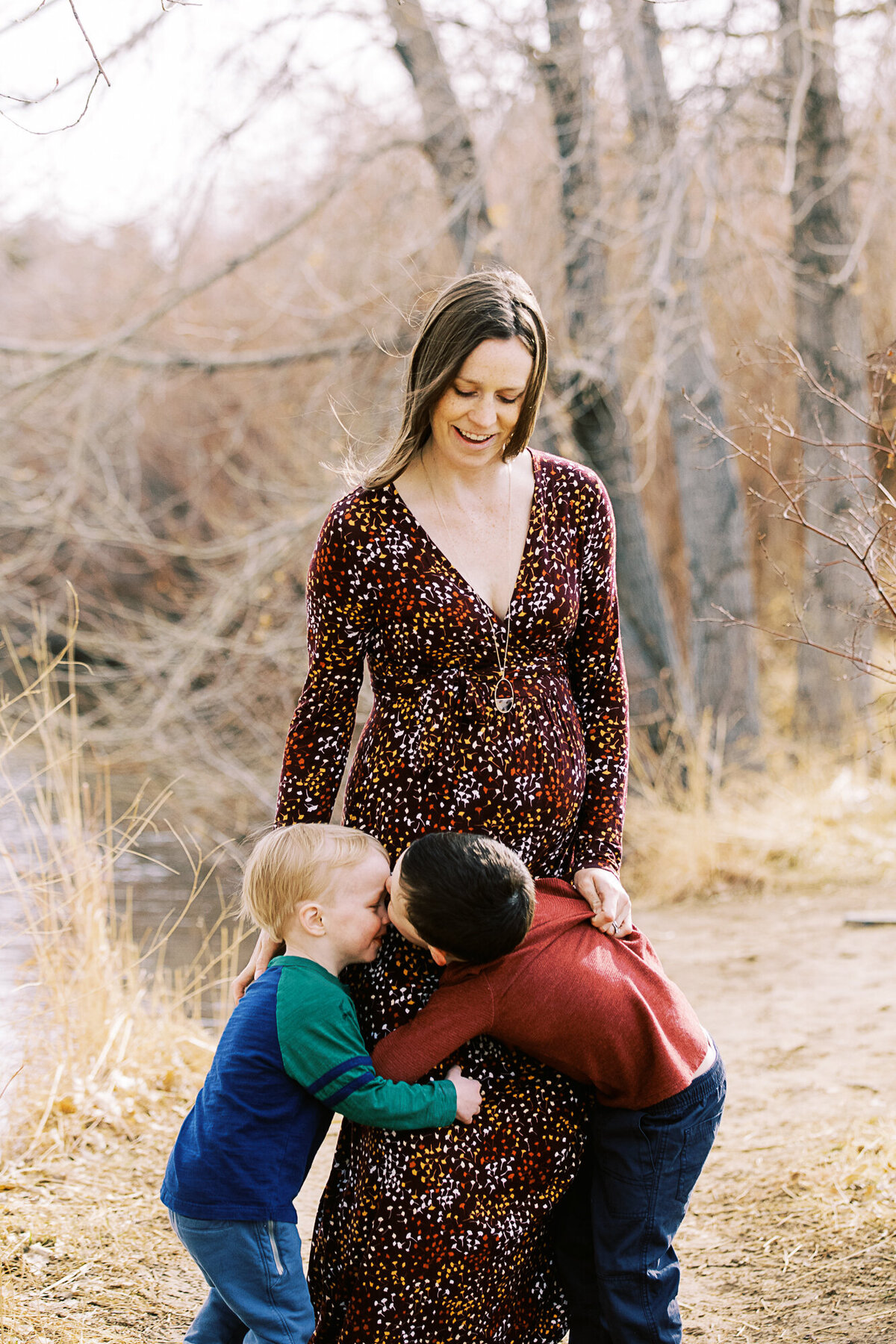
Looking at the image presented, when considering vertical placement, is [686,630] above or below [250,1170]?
above

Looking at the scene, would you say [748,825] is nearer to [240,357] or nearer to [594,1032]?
[240,357]

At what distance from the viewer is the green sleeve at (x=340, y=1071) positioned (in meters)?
1.84

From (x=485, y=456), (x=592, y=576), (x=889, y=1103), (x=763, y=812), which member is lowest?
(x=889, y=1103)

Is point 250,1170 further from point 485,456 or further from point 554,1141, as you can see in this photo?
point 485,456

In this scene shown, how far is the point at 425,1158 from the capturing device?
6.25 feet

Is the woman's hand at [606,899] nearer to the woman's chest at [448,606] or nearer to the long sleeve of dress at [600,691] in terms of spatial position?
the long sleeve of dress at [600,691]

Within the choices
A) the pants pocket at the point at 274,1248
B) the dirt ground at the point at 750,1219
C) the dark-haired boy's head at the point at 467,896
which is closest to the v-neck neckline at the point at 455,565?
the dark-haired boy's head at the point at 467,896

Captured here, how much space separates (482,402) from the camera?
199 cm

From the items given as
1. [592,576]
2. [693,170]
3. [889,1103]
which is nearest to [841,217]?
[693,170]

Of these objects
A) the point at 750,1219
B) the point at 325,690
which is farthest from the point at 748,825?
the point at 325,690

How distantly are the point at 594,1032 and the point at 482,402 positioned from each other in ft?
3.16

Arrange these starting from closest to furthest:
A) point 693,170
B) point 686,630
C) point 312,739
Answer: point 312,739 → point 693,170 → point 686,630

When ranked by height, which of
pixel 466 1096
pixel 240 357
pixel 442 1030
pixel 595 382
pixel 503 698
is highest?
pixel 240 357

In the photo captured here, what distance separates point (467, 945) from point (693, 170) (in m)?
5.61
